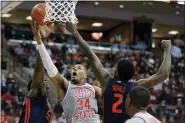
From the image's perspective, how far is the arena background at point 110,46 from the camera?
15.7m

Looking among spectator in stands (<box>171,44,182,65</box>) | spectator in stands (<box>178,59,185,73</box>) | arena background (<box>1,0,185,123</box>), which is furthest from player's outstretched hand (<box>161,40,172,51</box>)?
spectator in stands (<box>178,59,185,73</box>)

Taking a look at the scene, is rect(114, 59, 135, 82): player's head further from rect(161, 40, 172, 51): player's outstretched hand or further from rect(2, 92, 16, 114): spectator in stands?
rect(2, 92, 16, 114): spectator in stands

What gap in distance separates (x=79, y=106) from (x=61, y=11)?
1467 mm

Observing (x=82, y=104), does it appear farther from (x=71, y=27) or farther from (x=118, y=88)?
(x=71, y=27)

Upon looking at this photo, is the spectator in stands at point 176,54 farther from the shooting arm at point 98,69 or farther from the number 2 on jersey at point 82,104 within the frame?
the shooting arm at point 98,69

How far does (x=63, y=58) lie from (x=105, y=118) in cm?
1443

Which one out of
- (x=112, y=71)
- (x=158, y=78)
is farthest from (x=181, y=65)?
(x=158, y=78)

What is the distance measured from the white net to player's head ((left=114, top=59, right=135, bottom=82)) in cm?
119

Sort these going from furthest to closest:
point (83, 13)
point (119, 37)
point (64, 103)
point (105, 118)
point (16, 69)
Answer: point (119, 37) → point (83, 13) → point (16, 69) → point (64, 103) → point (105, 118)

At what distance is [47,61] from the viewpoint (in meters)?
4.77

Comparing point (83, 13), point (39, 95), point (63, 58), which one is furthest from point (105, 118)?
point (83, 13)

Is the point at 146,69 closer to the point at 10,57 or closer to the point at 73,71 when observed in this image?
the point at 10,57

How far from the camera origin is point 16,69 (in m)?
18.7

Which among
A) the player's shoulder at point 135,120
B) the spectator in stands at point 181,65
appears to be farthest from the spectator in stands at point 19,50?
the player's shoulder at point 135,120
